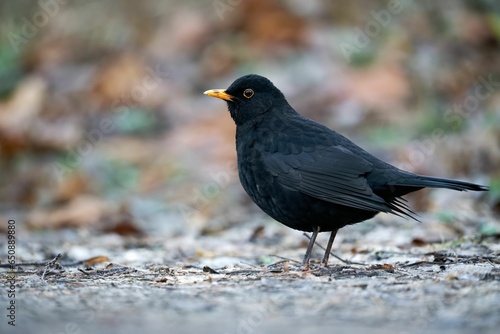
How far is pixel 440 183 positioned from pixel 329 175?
0.72 meters

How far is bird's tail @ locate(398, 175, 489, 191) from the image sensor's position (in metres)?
4.46

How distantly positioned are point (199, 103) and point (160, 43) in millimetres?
1815

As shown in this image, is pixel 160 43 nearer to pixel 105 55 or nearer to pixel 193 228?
pixel 105 55

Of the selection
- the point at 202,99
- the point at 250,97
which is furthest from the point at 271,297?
the point at 202,99

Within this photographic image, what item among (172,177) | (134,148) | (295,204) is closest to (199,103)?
(134,148)

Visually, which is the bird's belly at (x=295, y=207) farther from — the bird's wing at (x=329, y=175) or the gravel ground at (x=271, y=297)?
the gravel ground at (x=271, y=297)

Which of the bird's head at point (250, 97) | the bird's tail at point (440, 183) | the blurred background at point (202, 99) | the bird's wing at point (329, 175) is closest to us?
the bird's tail at point (440, 183)

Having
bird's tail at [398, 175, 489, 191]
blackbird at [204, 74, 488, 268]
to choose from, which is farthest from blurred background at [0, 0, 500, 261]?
bird's tail at [398, 175, 489, 191]

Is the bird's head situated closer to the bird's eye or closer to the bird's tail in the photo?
the bird's eye

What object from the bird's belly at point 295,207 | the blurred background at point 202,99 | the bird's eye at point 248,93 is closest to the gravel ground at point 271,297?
the bird's belly at point 295,207

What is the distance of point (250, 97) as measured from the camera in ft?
18.8

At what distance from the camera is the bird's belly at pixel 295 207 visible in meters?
4.94

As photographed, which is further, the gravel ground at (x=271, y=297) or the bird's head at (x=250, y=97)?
the bird's head at (x=250, y=97)

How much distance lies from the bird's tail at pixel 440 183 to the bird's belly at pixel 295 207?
0.33m
